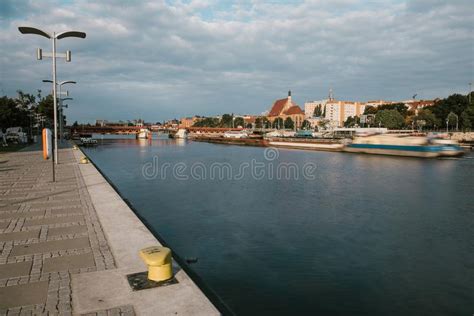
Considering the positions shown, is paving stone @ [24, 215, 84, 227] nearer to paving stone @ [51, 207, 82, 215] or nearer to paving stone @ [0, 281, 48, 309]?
paving stone @ [51, 207, 82, 215]

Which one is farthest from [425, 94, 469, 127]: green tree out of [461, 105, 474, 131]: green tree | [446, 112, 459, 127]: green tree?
[461, 105, 474, 131]: green tree

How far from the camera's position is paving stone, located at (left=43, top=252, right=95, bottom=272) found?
6558 millimetres

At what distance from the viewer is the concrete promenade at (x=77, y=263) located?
518 centimetres

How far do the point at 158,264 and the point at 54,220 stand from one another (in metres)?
Answer: 5.53

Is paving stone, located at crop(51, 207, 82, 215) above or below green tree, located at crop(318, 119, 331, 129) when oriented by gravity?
below

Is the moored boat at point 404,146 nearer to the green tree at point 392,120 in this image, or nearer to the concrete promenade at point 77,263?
the concrete promenade at point 77,263

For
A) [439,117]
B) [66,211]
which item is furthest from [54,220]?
[439,117]

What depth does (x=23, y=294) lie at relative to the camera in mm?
5516

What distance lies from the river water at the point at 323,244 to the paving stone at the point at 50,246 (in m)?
2.92

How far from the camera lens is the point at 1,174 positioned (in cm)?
1991

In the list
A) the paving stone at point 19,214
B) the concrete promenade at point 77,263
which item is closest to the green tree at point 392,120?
the concrete promenade at point 77,263

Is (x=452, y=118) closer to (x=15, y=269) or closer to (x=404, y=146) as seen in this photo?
(x=404, y=146)

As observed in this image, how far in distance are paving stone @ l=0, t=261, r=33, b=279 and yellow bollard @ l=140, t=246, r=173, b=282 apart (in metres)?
2.26

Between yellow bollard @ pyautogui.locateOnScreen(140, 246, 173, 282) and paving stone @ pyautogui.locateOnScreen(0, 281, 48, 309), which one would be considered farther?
yellow bollard @ pyautogui.locateOnScreen(140, 246, 173, 282)
